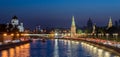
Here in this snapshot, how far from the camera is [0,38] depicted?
10331 cm

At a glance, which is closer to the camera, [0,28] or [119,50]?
[119,50]

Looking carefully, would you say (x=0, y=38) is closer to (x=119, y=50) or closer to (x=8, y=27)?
(x=119, y=50)

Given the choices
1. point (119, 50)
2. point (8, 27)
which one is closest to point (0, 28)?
Answer: point (8, 27)

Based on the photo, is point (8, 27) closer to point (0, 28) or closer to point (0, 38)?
point (0, 28)

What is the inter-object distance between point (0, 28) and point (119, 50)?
91.4 m

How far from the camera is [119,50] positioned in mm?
54688

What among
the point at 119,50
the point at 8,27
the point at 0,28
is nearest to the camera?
the point at 119,50

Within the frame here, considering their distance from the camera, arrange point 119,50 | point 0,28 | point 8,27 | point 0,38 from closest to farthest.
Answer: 1. point 119,50
2. point 0,38
3. point 0,28
4. point 8,27

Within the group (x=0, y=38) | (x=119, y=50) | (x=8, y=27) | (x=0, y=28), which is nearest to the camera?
(x=119, y=50)

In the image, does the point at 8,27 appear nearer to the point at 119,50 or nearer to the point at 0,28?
the point at 0,28

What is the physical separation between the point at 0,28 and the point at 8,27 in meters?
28.9

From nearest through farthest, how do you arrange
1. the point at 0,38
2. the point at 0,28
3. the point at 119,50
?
the point at 119,50 < the point at 0,38 < the point at 0,28

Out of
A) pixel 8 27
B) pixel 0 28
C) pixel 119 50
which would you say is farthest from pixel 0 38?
pixel 8 27

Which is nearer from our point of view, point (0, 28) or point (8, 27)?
point (0, 28)
